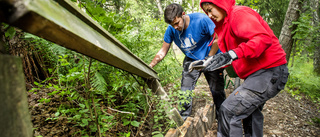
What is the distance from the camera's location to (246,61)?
2152mm

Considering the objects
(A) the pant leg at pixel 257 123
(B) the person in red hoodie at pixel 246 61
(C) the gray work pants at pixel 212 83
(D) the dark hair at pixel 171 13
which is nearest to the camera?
(B) the person in red hoodie at pixel 246 61

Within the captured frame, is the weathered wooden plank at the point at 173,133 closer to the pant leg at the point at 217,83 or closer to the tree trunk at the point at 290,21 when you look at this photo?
the pant leg at the point at 217,83

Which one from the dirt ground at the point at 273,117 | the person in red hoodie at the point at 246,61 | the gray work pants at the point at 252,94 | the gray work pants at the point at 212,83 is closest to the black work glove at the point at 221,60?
the person in red hoodie at the point at 246,61

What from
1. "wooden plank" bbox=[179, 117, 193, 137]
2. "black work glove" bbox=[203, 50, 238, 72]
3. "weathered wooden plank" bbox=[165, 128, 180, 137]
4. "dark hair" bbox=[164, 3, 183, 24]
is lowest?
"wooden plank" bbox=[179, 117, 193, 137]

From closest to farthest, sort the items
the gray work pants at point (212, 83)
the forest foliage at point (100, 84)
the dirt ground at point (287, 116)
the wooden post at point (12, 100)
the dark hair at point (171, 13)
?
1. the wooden post at point (12, 100)
2. the forest foliage at point (100, 84)
3. the dark hair at point (171, 13)
4. the gray work pants at point (212, 83)
5. the dirt ground at point (287, 116)

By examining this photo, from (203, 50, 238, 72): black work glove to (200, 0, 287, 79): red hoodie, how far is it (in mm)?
62

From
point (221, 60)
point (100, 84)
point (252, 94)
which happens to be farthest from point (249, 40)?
point (100, 84)

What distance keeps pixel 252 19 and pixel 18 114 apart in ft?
6.99

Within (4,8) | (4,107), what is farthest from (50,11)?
(4,107)

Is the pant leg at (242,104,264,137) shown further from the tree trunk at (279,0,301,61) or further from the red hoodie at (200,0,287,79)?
the tree trunk at (279,0,301,61)

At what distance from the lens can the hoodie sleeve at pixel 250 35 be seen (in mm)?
1722

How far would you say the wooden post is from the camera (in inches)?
16.9

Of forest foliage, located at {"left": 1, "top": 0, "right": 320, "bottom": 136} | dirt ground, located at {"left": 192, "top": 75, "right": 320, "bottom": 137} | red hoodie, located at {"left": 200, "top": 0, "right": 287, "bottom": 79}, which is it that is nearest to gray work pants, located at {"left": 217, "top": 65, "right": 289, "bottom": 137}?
red hoodie, located at {"left": 200, "top": 0, "right": 287, "bottom": 79}

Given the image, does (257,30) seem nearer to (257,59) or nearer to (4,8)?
(257,59)
